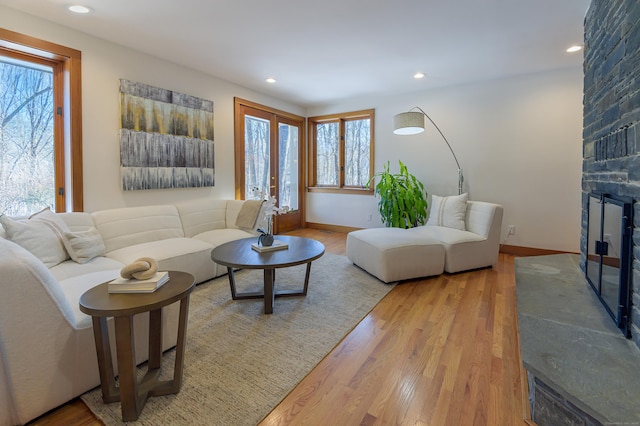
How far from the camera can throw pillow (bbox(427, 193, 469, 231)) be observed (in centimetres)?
384

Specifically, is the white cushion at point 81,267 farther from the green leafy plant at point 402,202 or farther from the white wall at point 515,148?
the white wall at point 515,148

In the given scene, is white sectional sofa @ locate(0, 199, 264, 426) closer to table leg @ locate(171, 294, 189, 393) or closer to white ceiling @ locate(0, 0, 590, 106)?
table leg @ locate(171, 294, 189, 393)

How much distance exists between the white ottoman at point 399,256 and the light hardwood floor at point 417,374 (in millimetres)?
432

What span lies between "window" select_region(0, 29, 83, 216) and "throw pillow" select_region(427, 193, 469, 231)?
3994mm

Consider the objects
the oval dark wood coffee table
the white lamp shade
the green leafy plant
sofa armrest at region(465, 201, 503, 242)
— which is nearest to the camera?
the oval dark wood coffee table

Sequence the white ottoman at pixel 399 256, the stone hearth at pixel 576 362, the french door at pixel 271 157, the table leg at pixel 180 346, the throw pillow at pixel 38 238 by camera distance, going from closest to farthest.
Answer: the stone hearth at pixel 576 362, the table leg at pixel 180 346, the throw pillow at pixel 38 238, the white ottoman at pixel 399 256, the french door at pixel 271 157

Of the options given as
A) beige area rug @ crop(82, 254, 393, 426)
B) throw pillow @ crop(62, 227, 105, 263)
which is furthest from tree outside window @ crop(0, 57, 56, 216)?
beige area rug @ crop(82, 254, 393, 426)

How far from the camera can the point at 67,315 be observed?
1.46 metres

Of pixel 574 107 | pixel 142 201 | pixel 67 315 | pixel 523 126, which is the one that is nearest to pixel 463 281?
pixel 523 126

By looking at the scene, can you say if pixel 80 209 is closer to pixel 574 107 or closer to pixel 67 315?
pixel 67 315

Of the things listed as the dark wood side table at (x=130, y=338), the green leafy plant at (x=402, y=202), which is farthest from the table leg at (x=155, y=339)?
the green leafy plant at (x=402, y=202)

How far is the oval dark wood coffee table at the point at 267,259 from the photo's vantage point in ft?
7.74

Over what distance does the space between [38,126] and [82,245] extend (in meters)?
1.30

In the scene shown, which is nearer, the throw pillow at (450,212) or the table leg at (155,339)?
the table leg at (155,339)
